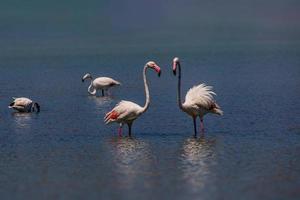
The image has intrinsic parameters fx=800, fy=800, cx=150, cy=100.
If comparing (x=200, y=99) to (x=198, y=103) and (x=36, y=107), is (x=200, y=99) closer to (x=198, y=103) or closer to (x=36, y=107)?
(x=198, y=103)

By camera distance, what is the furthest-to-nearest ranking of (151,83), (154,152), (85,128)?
(151,83)
(85,128)
(154,152)

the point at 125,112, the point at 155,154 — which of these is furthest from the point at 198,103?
the point at 155,154

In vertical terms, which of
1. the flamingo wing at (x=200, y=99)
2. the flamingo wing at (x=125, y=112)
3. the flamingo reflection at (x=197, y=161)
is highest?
the flamingo wing at (x=200, y=99)

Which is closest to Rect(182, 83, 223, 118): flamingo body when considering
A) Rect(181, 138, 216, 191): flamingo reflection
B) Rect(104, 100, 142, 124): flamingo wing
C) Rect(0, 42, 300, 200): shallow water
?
Rect(0, 42, 300, 200): shallow water

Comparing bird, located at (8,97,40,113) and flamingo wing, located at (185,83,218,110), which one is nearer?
flamingo wing, located at (185,83,218,110)

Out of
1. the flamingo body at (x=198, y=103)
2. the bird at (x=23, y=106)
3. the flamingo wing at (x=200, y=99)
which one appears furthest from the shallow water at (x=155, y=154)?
the flamingo wing at (x=200, y=99)

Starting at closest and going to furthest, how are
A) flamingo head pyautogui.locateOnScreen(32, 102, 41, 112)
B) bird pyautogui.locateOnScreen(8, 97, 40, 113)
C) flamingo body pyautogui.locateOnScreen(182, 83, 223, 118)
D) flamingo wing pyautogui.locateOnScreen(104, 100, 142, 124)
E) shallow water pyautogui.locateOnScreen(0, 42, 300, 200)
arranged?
shallow water pyautogui.locateOnScreen(0, 42, 300, 200), flamingo wing pyautogui.locateOnScreen(104, 100, 142, 124), flamingo body pyautogui.locateOnScreen(182, 83, 223, 118), bird pyautogui.locateOnScreen(8, 97, 40, 113), flamingo head pyautogui.locateOnScreen(32, 102, 41, 112)

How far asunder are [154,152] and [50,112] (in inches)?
432

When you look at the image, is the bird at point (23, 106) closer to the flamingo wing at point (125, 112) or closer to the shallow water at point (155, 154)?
the shallow water at point (155, 154)

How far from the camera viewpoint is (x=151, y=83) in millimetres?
47531

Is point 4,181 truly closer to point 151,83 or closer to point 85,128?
point 85,128

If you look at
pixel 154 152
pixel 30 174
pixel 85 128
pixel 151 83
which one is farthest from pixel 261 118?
pixel 151 83

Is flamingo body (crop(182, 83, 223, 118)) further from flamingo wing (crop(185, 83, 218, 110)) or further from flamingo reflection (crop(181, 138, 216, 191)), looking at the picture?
flamingo reflection (crop(181, 138, 216, 191))

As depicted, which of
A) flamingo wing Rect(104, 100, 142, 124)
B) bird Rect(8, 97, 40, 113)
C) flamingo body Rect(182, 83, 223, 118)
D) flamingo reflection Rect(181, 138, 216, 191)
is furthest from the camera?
bird Rect(8, 97, 40, 113)
